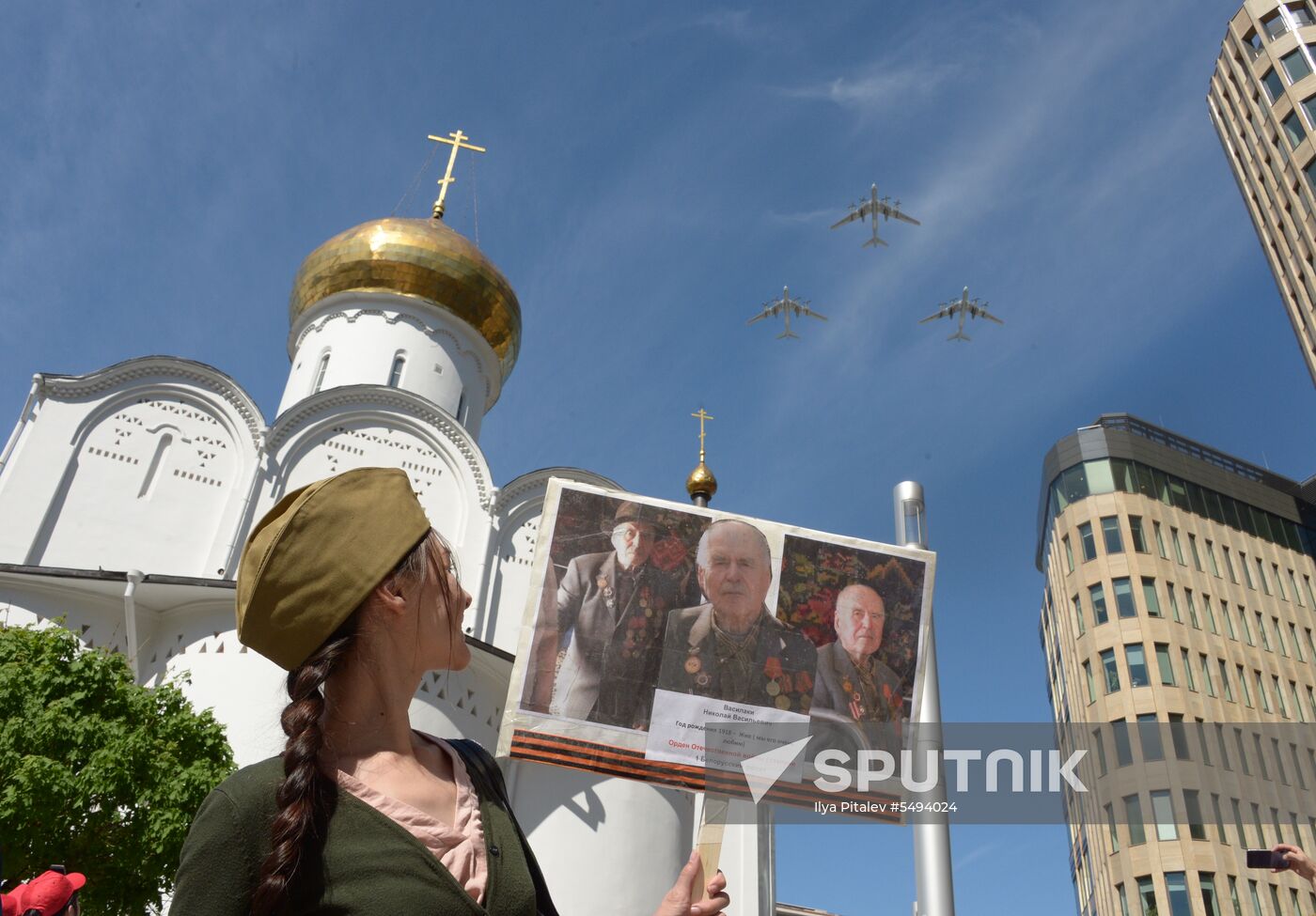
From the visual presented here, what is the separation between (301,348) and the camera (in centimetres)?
2194

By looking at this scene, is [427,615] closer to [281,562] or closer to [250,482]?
[281,562]

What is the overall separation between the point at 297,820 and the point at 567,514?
8.44 meters

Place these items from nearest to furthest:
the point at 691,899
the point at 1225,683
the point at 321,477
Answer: the point at 691,899 → the point at 321,477 → the point at 1225,683

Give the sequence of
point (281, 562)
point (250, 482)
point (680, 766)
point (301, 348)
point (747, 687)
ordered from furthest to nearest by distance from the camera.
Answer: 1. point (301, 348)
2. point (250, 482)
3. point (747, 687)
4. point (680, 766)
5. point (281, 562)

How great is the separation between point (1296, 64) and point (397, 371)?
1533 inches

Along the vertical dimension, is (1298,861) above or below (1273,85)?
below

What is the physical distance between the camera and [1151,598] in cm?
3959

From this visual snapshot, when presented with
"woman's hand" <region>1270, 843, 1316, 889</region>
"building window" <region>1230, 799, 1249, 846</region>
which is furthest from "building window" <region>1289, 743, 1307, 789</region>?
"woman's hand" <region>1270, 843, 1316, 889</region>

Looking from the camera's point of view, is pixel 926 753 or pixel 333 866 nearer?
pixel 333 866

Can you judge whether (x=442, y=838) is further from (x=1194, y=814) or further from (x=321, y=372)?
(x=1194, y=814)

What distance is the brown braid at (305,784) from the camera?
1.53 meters

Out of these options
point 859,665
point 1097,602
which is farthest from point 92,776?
point 1097,602

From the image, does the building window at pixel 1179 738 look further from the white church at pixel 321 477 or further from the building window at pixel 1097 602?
the white church at pixel 321 477

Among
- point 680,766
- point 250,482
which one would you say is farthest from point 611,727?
point 250,482
